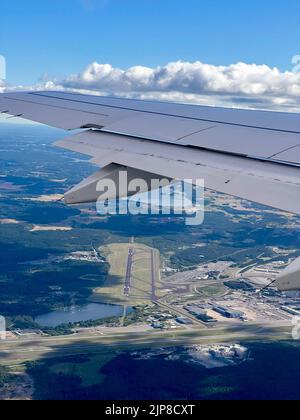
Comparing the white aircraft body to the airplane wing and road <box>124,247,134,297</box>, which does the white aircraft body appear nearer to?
the airplane wing

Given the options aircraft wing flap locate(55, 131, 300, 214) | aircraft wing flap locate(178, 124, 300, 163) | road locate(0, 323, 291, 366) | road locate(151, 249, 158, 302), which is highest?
aircraft wing flap locate(178, 124, 300, 163)

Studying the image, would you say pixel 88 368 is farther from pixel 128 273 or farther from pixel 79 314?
pixel 128 273

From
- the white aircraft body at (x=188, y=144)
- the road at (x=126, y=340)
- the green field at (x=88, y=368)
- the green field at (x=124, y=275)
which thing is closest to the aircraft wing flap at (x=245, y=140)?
the white aircraft body at (x=188, y=144)

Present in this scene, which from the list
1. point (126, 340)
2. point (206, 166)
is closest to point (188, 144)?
point (206, 166)

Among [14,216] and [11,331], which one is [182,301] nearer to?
[11,331]

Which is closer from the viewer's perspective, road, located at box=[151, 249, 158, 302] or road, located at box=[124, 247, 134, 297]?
road, located at box=[151, 249, 158, 302]

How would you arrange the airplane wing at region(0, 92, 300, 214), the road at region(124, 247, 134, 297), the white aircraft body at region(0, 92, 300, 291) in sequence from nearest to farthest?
the white aircraft body at region(0, 92, 300, 291) → the airplane wing at region(0, 92, 300, 214) → the road at region(124, 247, 134, 297)

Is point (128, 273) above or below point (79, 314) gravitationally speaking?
above

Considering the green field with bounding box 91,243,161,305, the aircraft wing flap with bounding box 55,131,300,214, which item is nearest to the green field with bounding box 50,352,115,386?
the green field with bounding box 91,243,161,305
